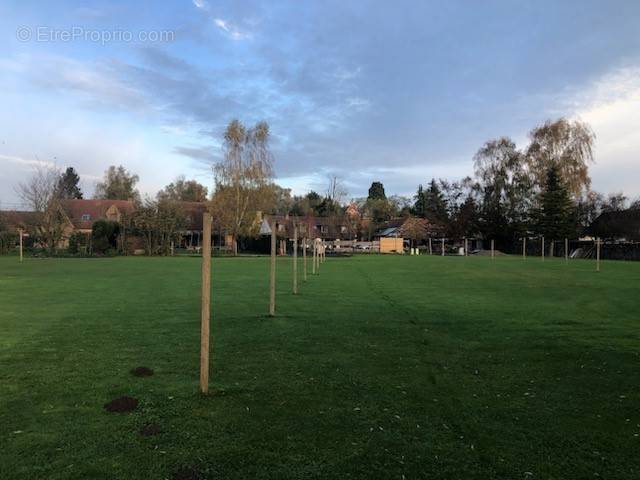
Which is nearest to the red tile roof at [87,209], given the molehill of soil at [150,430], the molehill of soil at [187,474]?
the molehill of soil at [150,430]

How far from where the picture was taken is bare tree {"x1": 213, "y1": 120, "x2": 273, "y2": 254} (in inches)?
2213

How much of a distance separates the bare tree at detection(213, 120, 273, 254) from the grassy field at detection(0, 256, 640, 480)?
1772 inches

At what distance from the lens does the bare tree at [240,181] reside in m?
56.2

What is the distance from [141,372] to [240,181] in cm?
5158

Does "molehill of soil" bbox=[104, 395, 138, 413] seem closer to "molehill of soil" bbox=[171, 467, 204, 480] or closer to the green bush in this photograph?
"molehill of soil" bbox=[171, 467, 204, 480]

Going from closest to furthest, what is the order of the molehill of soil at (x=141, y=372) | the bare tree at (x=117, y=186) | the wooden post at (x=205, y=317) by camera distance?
the wooden post at (x=205, y=317) → the molehill of soil at (x=141, y=372) → the bare tree at (x=117, y=186)

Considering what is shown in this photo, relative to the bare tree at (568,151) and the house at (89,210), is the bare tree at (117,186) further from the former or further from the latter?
the bare tree at (568,151)

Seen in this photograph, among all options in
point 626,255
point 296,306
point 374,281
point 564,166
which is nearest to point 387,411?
point 296,306

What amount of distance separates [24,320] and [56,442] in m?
6.97

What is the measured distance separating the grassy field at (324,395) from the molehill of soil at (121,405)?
10cm

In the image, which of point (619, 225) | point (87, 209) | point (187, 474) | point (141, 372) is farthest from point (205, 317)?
point (87, 209)

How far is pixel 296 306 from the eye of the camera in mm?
12586

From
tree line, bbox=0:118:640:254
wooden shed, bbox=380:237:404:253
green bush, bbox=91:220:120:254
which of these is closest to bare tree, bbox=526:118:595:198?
tree line, bbox=0:118:640:254

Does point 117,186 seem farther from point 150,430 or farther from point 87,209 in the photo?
point 150,430
